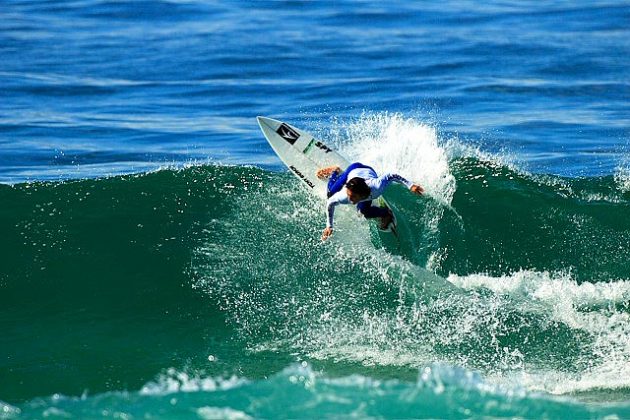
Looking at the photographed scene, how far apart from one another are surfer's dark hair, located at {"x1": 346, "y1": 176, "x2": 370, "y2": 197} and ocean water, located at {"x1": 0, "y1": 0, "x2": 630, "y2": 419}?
124 cm

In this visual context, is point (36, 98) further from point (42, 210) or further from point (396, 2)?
point (396, 2)

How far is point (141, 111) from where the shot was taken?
918 inches

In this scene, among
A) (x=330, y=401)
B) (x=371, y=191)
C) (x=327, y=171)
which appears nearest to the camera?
(x=330, y=401)

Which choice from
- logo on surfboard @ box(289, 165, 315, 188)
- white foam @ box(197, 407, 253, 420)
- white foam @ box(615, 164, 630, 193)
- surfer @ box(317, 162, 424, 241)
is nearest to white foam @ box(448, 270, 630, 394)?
surfer @ box(317, 162, 424, 241)

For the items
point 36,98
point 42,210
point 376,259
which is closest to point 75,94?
point 36,98

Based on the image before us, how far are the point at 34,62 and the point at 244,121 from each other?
1013cm

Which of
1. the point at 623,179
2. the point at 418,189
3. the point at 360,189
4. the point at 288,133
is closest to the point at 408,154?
the point at 288,133

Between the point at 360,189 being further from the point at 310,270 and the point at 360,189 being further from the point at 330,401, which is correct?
the point at 330,401

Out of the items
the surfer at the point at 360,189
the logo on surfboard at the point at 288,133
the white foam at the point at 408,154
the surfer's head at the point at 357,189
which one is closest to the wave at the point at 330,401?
the surfer at the point at 360,189

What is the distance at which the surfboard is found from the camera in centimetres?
1334

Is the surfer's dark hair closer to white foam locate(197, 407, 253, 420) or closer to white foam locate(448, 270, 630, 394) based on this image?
white foam locate(448, 270, 630, 394)

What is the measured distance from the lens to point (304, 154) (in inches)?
535

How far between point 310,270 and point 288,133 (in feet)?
8.14

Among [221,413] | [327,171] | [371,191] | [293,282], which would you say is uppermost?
[327,171]
